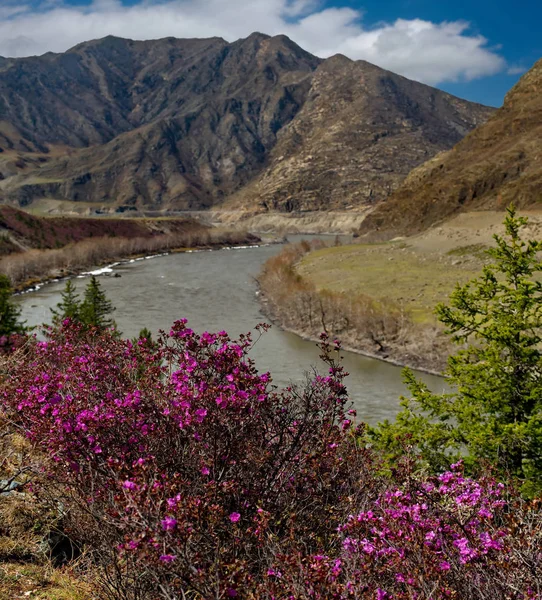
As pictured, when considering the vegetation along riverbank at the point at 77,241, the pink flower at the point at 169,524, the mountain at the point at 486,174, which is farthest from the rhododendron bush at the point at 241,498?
the mountain at the point at 486,174

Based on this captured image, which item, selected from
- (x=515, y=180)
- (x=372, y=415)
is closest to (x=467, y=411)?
(x=372, y=415)

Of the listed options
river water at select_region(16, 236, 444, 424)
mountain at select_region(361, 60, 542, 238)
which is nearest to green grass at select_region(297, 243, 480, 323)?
river water at select_region(16, 236, 444, 424)

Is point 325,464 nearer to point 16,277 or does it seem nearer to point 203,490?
point 203,490

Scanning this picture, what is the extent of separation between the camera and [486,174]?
135m

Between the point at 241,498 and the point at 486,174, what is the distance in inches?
5629

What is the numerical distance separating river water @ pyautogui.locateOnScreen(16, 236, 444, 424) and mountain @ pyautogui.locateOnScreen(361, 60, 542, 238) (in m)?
54.5

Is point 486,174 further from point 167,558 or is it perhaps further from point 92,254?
point 167,558

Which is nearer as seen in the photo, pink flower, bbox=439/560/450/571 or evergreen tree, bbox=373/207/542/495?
pink flower, bbox=439/560/450/571

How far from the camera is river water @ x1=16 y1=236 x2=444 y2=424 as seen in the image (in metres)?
36.0

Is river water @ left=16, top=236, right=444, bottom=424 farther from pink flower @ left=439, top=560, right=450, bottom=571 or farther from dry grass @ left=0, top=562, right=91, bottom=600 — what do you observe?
pink flower @ left=439, top=560, right=450, bottom=571

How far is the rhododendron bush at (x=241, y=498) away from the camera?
4520mm

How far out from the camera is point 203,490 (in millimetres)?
5867

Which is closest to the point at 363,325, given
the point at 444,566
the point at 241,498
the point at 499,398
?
the point at 499,398

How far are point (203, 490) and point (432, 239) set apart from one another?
104 meters
